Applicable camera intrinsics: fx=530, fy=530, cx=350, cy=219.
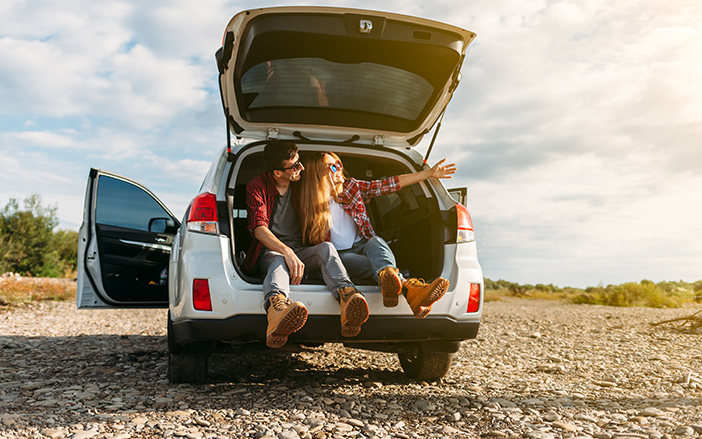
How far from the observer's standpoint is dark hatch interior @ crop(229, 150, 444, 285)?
12.7 feet

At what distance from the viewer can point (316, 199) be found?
3.89 m

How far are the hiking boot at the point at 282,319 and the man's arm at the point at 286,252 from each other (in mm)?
245

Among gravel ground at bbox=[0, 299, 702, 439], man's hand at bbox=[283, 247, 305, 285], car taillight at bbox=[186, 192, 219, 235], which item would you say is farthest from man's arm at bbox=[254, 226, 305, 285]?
gravel ground at bbox=[0, 299, 702, 439]

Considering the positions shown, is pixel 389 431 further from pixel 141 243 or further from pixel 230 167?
pixel 141 243

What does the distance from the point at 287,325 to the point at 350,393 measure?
3.08 ft

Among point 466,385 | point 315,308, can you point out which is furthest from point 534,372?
point 315,308

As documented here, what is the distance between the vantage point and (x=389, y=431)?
2.89m

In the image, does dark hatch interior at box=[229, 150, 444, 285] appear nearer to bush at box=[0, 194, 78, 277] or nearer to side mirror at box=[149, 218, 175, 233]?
side mirror at box=[149, 218, 175, 233]

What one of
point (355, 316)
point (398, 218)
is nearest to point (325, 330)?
point (355, 316)

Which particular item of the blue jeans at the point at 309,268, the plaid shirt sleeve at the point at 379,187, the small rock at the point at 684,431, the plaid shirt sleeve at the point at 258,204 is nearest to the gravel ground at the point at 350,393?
the small rock at the point at 684,431

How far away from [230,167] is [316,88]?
1128 millimetres

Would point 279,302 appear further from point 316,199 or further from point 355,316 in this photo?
point 316,199

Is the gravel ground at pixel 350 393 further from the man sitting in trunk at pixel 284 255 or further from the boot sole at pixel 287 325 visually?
the man sitting in trunk at pixel 284 255

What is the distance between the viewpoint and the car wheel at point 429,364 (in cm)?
400
